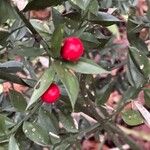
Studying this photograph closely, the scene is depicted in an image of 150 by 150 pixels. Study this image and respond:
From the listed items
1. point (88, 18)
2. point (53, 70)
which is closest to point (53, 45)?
point (53, 70)

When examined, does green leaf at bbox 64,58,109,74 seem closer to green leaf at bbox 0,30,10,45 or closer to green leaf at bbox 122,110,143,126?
green leaf at bbox 0,30,10,45

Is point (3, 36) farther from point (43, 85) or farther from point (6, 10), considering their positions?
point (43, 85)

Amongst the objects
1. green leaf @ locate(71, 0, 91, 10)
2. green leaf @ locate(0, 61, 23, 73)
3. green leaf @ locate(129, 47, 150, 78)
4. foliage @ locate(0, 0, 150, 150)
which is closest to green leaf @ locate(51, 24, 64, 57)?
foliage @ locate(0, 0, 150, 150)

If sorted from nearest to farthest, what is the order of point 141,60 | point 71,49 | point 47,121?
point 71,49, point 141,60, point 47,121

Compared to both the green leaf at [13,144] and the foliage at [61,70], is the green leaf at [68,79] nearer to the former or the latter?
the foliage at [61,70]

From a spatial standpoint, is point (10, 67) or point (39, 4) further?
point (10, 67)

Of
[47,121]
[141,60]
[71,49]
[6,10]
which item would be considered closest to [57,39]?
[71,49]
